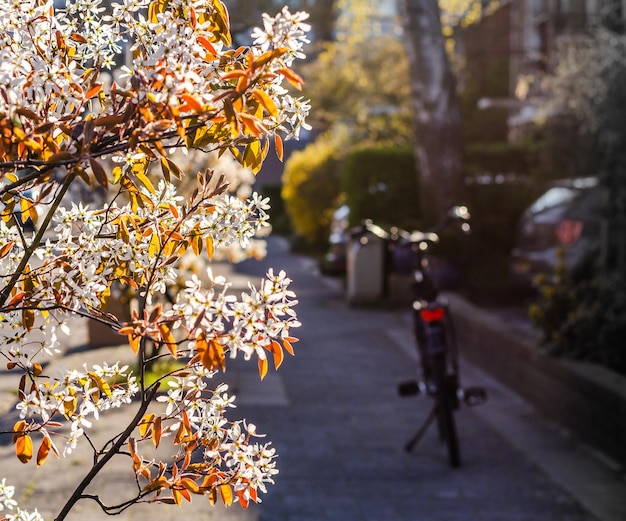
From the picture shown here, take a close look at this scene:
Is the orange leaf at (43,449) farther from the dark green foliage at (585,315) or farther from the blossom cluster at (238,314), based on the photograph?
the dark green foliage at (585,315)

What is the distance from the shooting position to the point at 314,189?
72.7 feet

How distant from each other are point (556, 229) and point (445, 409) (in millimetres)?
6426

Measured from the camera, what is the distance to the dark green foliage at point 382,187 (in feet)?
50.7

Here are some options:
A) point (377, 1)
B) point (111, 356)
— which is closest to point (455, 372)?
point (111, 356)

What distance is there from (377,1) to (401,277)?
19834mm

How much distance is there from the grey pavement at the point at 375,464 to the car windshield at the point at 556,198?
3608 millimetres

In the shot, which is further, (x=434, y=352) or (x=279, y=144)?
(x=434, y=352)

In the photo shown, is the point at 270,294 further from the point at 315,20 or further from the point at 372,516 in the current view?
the point at 315,20

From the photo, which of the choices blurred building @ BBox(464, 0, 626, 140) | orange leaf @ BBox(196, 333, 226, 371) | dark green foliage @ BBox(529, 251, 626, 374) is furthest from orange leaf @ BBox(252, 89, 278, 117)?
blurred building @ BBox(464, 0, 626, 140)

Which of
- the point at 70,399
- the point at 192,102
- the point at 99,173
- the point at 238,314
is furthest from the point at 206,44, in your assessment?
the point at 70,399

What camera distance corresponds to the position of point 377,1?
107ft

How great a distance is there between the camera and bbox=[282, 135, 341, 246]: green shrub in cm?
2203

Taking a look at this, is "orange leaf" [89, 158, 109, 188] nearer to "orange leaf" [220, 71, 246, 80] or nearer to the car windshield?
"orange leaf" [220, 71, 246, 80]

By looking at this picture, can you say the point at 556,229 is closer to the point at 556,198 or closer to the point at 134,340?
the point at 556,198
